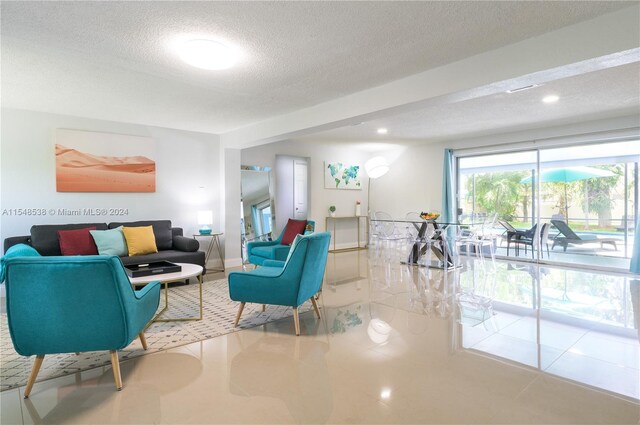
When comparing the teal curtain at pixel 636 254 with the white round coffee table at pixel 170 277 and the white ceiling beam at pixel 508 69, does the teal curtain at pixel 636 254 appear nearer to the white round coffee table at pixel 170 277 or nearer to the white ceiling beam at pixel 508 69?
the white ceiling beam at pixel 508 69

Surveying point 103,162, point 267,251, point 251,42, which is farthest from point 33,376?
point 103,162

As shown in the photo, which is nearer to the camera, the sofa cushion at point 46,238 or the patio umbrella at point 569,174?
the sofa cushion at point 46,238

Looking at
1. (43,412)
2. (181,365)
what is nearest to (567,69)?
(181,365)

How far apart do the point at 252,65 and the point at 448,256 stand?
5.05 metres

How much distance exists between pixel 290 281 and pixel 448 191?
Answer: 228 inches

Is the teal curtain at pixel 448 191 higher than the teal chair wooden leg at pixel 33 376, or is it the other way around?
the teal curtain at pixel 448 191

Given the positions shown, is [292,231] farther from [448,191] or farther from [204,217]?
[448,191]

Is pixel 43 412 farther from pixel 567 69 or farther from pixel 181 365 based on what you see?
pixel 567 69

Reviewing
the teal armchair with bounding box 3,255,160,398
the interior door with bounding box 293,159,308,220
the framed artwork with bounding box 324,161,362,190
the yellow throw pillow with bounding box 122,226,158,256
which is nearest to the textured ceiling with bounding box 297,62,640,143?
the interior door with bounding box 293,159,308,220

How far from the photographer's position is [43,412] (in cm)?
204

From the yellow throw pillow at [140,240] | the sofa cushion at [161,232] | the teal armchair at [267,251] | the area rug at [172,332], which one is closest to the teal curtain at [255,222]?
the teal armchair at [267,251]

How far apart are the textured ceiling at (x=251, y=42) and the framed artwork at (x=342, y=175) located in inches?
164

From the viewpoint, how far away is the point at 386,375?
7.97ft

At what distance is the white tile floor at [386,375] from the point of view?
2.01 metres
